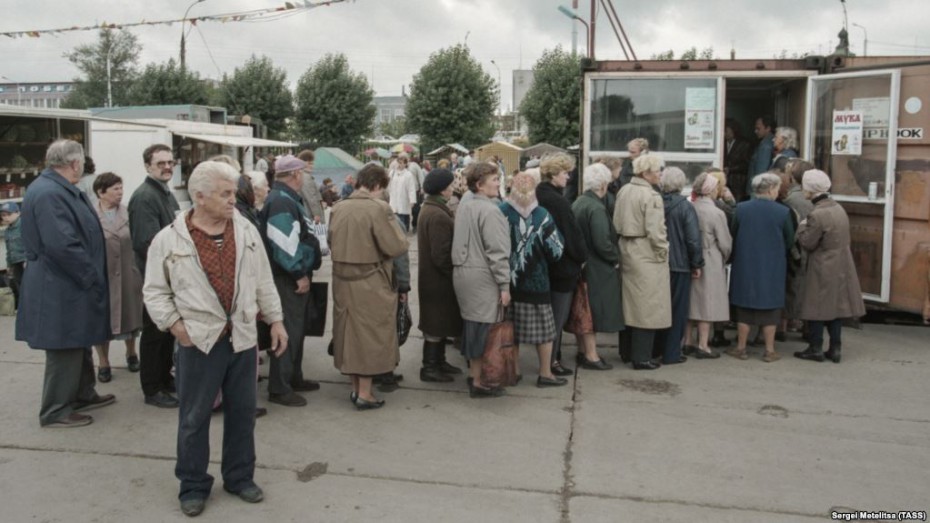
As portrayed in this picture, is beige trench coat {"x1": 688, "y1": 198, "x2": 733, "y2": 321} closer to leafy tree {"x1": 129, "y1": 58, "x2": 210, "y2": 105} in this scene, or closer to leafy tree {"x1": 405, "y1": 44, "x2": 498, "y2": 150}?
leafy tree {"x1": 405, "y1": 44, "x2": 498, "y2": 150}

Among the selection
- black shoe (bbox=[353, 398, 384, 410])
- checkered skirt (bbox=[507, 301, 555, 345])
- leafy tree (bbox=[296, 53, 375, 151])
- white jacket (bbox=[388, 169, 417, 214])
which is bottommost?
black shoe (bbox=[353, 398, 384, 410])

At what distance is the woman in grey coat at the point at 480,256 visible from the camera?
19.5 feet

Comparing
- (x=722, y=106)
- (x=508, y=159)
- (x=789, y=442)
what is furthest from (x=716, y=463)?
(x=508, y=159)

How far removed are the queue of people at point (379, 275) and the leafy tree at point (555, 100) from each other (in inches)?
1211

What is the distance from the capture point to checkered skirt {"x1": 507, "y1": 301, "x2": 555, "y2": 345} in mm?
6359

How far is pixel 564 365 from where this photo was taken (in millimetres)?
7340


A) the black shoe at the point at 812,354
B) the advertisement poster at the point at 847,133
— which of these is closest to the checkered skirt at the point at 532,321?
the black shoe at the point at 812,354

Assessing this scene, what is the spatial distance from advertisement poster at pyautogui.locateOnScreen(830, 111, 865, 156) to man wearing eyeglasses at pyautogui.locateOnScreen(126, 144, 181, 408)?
21.9ft

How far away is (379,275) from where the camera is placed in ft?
19.0

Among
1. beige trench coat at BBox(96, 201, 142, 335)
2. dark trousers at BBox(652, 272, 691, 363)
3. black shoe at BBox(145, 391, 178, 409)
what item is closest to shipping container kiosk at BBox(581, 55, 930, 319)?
dark trousers at BBox(652, 272, 691, 363)

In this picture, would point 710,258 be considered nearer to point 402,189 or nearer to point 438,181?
point 438,181

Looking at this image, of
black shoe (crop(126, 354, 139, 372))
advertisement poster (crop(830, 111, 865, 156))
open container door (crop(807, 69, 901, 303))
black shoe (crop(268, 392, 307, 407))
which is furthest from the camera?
advertisement poster (crop(830, 111, 865, 156))

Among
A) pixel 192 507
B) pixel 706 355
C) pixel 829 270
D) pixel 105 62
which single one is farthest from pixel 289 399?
pixel 105 62

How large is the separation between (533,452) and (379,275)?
162cm
